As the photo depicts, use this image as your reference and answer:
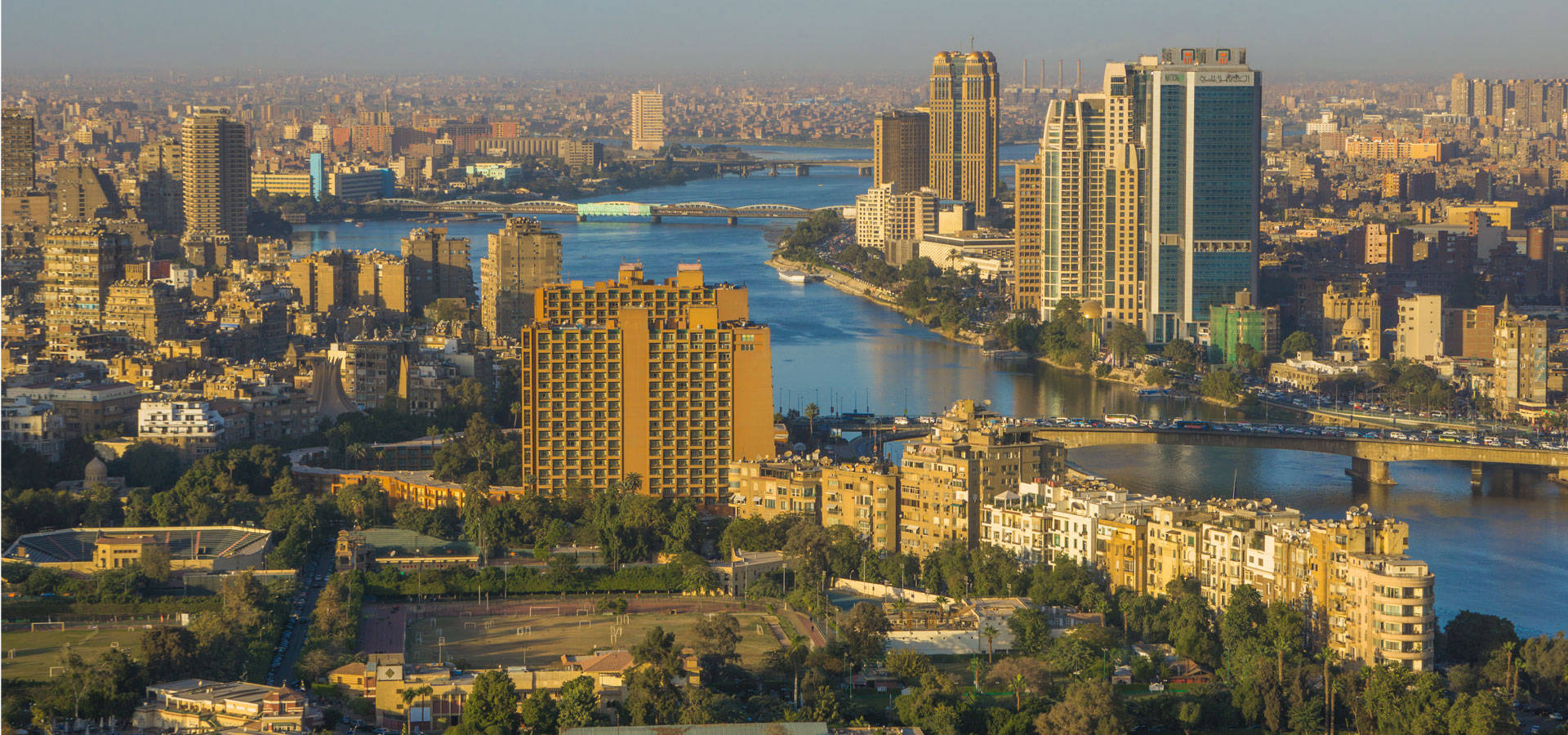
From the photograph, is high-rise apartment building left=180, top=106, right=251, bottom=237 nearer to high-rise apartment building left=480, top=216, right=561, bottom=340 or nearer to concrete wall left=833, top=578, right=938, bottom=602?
high-rise apartment building left=480, top=216, right=561, bottom=340

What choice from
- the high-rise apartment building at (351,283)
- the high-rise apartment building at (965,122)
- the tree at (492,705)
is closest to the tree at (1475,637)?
the tree at (492,705)

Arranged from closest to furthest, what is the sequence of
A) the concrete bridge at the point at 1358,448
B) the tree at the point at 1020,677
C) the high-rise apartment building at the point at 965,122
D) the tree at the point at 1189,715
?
the tree at the point at 1189,715 → the tree at the point at 1020,677 → the concrete bridge at the point at 1358,448 → the high-rise apartment building at the point at 965,122

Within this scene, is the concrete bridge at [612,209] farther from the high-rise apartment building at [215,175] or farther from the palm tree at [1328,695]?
the palm tree at [1328,695]

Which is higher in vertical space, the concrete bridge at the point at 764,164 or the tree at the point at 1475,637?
the concrete bridge at the point at 764,164

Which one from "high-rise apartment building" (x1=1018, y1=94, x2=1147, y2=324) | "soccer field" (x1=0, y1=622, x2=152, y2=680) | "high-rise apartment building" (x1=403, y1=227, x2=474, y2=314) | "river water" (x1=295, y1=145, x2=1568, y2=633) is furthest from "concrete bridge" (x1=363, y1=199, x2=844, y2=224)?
"soccer field" (x1=0, y1=622, x2=152, y2=680)

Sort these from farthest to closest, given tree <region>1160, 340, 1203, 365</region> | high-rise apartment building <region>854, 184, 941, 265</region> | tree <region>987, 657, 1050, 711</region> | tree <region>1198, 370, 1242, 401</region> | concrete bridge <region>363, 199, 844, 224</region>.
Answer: concrete bridge <region>363, 199, 844, 224</region>
high-rise apartment building <region>854, 184, 941, 265</region>
tree <region>1160, 340, 1203, 365</region>
tree <region>1198, 370, 1242, 401</region>
tree <region>987, 657, 1050, 711</region>

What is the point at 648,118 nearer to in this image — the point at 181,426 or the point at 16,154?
the point at 16,154

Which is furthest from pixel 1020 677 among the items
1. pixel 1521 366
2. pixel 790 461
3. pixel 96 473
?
pixel 1521 366
